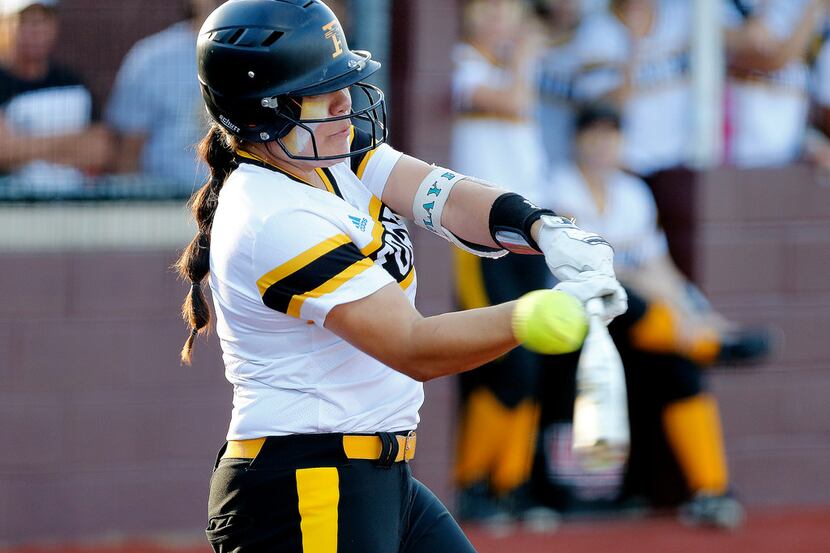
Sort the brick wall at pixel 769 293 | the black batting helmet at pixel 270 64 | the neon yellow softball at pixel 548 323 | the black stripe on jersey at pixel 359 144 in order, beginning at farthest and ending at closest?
1. the brick wall at pixel 769 293
2. the black stripe on jersey at pixel 359 144
3. the black batting helmet at pixel 270 64
4. the neon yellow softball at pixel 548 323

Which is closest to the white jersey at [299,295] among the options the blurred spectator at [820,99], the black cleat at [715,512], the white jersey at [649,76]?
the black cleat at [715,512]

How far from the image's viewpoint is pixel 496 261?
5.75m

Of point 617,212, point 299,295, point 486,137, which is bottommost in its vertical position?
point 617,212

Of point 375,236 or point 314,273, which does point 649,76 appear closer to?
point 375,236

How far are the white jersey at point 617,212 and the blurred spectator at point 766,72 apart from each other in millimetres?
583

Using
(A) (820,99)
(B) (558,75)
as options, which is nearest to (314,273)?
(B) (558,75)

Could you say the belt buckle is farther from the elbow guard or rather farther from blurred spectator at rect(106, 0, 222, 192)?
blurred spectator at rect(106, 0, 222, 192)

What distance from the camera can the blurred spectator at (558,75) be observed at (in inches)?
243

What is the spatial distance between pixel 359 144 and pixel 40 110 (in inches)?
111

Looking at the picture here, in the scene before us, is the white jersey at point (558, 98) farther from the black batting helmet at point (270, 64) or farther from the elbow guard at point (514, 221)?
the black batting helmet at point (270, 64)

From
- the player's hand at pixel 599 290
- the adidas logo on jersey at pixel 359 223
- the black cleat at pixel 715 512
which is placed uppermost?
the adidas logo on jersey at pixel 359 223

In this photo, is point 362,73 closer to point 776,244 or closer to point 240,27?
point 240,27

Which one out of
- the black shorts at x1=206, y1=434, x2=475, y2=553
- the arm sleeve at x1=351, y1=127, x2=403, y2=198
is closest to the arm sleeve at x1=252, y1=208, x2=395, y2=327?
the black shorts at x1=206, y1=434, x2=475, y2=553

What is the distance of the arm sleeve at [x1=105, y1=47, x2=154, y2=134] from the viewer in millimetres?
5488
